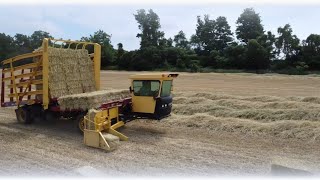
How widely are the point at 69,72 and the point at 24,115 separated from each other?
2193 mm

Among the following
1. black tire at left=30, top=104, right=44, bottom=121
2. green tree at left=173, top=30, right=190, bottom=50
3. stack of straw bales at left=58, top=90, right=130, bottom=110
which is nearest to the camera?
stack of straw bales at left=58, top=90, right=130, bottom=110

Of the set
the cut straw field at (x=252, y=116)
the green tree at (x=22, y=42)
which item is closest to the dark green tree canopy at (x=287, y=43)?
the cut straw field at (x=252, y=116)

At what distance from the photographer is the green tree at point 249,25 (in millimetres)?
65312

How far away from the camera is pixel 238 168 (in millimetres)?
7316

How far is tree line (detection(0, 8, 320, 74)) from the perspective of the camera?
54438 millimetres

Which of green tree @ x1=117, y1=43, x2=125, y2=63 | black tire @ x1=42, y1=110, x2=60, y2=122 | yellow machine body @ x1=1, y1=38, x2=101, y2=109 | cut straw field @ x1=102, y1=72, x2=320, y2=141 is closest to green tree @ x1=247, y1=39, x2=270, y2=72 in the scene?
green tree @ x1=117, y1=43, x2=125, y2=63

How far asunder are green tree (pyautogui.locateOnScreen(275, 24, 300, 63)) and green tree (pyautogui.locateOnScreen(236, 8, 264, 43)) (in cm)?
602

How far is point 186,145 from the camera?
919cm

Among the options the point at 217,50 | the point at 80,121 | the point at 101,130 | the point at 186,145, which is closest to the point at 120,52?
the point at 217,50

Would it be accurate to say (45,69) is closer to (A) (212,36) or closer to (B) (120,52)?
(B) (120,52)

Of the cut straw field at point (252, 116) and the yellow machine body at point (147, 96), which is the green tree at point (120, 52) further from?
the yellow machine body at point (147, 96)

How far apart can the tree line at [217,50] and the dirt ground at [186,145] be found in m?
Result: 39.6

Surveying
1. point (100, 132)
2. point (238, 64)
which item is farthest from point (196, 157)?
point (238, 64)

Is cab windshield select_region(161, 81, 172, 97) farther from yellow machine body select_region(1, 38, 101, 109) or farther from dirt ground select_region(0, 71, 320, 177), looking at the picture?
yellow machine body select_region(1, 38, 101, 109)
